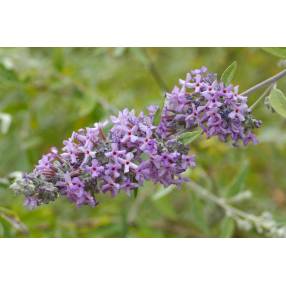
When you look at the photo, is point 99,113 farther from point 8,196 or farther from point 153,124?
point 153,124

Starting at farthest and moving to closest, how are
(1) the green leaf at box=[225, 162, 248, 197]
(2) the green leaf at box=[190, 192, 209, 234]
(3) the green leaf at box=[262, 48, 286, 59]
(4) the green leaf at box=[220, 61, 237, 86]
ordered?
(2) the green leaf at box=[190, 192, 209, 234] → (1) the green leaf at box=[225, 162, 248, 197] → (3) the green leaf at box=[262, 48, 286, 59] → (4) the green leaf at box=[220, 61, 237, 86]

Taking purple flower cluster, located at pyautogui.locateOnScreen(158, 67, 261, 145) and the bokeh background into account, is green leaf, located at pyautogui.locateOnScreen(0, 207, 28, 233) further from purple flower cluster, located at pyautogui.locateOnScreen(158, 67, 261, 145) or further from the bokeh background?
purple flower cluster, located at pyautogui.locateOnScreen(158, 67, 261, 145)

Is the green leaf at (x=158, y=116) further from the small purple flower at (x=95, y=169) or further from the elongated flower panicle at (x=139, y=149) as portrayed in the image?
the small purple flower at (x=95, y=169)

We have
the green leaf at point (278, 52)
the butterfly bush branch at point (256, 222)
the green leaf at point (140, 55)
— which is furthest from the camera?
the green leaf at point (140, 55)

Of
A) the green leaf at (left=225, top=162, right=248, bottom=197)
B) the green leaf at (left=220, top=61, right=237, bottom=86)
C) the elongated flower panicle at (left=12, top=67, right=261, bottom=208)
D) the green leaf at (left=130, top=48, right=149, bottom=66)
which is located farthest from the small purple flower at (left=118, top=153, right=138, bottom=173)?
the green leaf at (left=130, top=48, right=149, bottom=66)

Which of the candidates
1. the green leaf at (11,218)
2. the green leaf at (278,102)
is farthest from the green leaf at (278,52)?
the green leaf at (11,218)

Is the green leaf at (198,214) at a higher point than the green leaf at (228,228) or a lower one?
higher

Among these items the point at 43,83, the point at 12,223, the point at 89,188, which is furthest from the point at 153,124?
the point at 43,83
